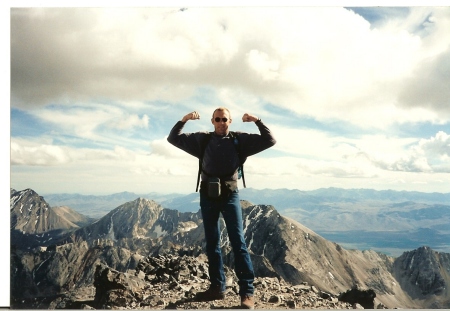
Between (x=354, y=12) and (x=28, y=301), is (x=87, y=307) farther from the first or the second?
(x=354, y=12)

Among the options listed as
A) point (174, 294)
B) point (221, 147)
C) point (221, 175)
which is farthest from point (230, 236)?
point (174, 294)

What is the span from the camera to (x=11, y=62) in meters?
6.30

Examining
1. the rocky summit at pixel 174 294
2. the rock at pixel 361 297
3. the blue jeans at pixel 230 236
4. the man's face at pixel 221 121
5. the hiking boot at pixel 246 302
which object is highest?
the man's face at pixel 221 121

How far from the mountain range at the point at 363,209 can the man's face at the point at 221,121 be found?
192 cm

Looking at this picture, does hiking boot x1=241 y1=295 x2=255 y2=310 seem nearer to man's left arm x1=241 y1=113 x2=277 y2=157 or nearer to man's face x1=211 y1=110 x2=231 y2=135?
man's left arm x1=241 y1=113 x2=277 y2=157

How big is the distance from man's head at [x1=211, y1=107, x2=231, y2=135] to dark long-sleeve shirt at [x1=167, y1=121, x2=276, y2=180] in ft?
0.28

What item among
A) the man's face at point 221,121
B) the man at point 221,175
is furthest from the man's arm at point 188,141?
the man's face at point 221,121

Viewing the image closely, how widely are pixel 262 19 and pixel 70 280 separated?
7572 centimetres

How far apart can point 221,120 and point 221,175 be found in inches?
29.7

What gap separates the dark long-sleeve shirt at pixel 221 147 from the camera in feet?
16.4

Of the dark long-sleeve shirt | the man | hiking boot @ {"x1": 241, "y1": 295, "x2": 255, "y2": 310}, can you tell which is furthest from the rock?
the dark long-sleeve shirt

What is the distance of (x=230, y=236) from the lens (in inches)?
191

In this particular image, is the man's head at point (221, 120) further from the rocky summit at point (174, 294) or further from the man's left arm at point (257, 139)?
the rocky summit at point (174, 294)
